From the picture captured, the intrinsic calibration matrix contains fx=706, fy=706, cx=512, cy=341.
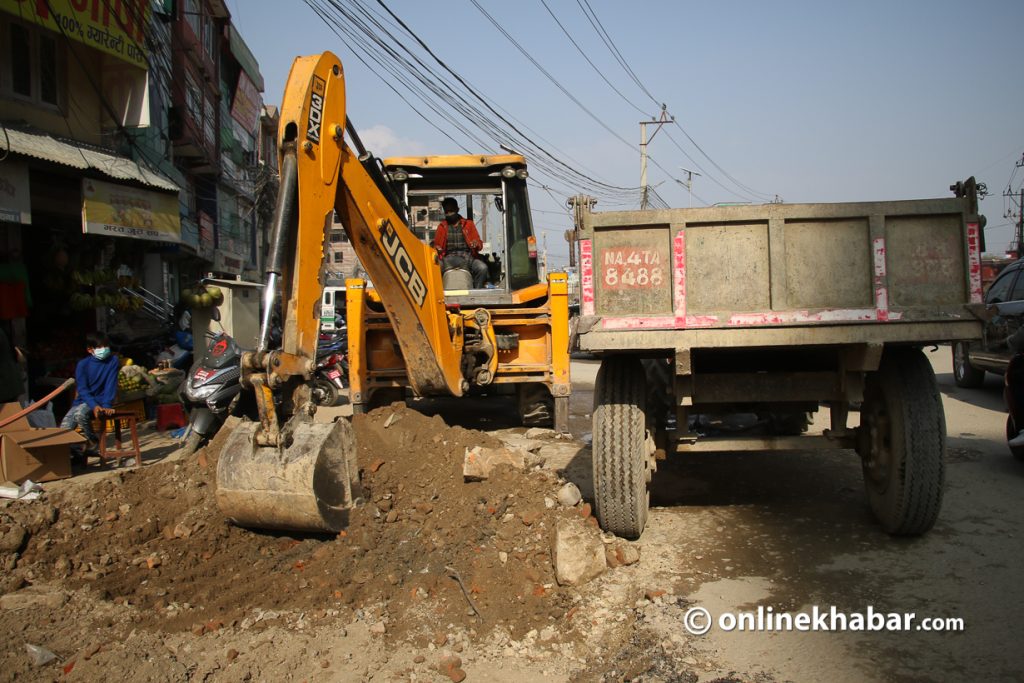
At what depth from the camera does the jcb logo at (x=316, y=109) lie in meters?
3.95

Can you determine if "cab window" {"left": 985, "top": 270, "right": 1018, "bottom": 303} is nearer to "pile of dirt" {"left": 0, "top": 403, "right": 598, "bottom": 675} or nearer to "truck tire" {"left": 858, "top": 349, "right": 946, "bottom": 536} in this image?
"truck tire" {"left": 858, "top": 349, "right": 946, "bottom": 536}

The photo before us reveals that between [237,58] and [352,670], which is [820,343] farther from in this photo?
[237,58]

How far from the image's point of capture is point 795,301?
3.88 m

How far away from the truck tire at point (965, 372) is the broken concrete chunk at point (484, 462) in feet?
28.7

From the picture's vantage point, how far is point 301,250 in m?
3.79

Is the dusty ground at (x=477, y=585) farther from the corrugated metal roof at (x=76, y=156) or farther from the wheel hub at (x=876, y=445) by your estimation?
the corrugated metal roof at (x=76, y=156)

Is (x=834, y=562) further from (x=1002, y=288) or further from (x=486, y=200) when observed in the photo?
(x=1002, y=288)

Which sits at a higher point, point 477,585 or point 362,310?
point 362,310

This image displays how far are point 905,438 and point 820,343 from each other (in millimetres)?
912

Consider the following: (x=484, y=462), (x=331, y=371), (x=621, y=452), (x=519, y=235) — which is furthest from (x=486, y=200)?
(x=331, y=371)

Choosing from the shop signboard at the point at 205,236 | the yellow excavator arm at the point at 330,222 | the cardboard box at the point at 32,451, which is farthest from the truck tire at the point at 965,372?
the shop signboard at the point at 205,236

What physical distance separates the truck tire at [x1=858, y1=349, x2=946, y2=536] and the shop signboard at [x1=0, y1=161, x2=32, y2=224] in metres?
9.04

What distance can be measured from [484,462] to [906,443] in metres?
2.69

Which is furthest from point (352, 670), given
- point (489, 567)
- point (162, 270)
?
point (162, 270)
